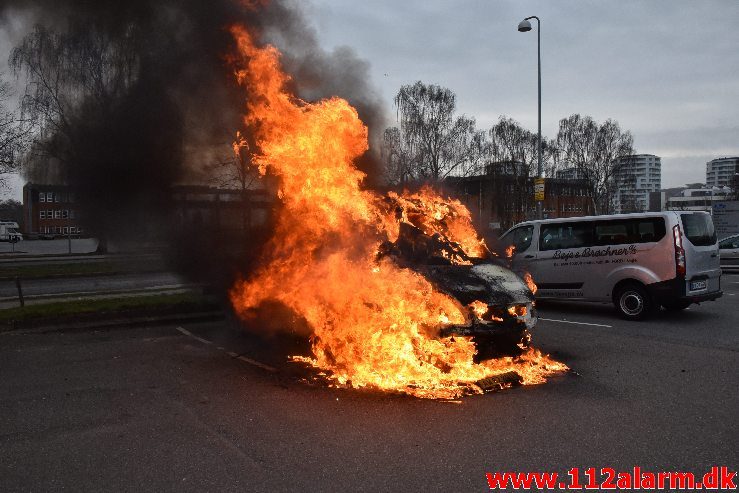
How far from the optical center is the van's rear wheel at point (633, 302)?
927cm

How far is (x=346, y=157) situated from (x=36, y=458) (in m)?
5.11

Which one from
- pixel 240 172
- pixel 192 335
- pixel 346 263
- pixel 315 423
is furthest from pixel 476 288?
pixel 192 335

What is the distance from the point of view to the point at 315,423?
14.6ft

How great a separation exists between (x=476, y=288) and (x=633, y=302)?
511cm

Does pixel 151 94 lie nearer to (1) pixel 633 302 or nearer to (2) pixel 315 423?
(2) pixel 315 423

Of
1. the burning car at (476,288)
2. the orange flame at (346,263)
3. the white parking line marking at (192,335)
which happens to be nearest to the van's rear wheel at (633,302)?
the orange flame at (346,263)

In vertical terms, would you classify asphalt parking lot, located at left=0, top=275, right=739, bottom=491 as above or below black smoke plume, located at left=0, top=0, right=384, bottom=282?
below

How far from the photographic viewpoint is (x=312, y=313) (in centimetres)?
646

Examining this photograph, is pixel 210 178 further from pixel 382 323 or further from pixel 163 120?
pixel 382 323

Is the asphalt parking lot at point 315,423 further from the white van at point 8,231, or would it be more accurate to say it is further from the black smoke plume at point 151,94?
the white van at point 8,231

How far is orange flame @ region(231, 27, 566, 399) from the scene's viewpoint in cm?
556

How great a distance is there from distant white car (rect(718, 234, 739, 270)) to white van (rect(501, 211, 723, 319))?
11.6 meters

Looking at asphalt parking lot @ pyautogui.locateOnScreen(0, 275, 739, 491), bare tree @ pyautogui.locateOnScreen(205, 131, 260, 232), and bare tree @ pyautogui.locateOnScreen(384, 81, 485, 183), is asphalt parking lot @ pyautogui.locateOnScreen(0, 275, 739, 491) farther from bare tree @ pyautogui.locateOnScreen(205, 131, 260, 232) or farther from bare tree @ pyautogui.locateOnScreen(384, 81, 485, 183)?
bare tree @ pyautogui.locateOnScreen(384, 81, 485, 183)

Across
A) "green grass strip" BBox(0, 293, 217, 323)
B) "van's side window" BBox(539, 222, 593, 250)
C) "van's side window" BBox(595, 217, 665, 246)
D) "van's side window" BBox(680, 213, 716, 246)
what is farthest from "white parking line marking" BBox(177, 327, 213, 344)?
"van's side window" BBox(680, 213, 716, 246)
